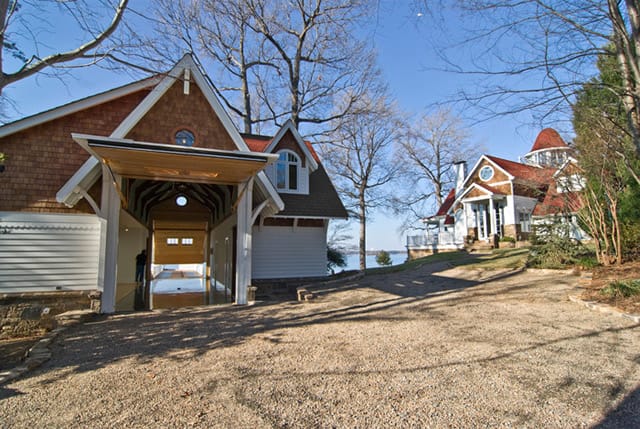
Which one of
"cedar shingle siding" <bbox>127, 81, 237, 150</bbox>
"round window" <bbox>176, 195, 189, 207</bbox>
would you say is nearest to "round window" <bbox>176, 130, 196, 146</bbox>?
"cedar shingle siding" <bbox>127, 81, 237, 150</bbox>

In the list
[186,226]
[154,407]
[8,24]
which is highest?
[8,24]

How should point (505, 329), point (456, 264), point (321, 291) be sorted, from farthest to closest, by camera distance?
1. point (456, 264)
2. point (321, 291)
3. point (505, 329)

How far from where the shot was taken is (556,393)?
3.81 m

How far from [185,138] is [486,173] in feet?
75.2

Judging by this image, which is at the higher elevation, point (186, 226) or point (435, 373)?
point (186, 226)

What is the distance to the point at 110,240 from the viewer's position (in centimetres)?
888

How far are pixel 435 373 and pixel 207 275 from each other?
20.1m

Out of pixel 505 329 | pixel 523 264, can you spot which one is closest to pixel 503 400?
pixel 505 329

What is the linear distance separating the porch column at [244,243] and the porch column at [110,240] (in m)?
2.94

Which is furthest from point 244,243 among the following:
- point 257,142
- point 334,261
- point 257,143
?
point 334,261

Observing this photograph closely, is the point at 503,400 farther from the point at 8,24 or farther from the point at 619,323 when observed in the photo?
the point at 8,24

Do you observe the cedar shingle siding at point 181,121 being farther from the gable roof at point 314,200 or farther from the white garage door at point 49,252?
the gable roof at point 314,200

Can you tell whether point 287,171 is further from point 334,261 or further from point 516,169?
point 516,169

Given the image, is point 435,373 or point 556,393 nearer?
point 556,393
